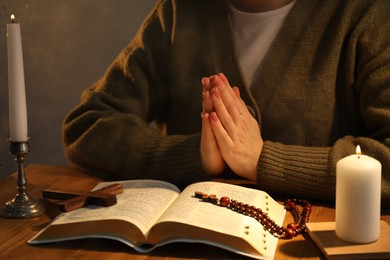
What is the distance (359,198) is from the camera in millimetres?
982

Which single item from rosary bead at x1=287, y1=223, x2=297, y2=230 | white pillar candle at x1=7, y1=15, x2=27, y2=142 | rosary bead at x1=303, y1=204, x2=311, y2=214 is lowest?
rosary bead at x1=303, y1=204, x2=311, y2=214

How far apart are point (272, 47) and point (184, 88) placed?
256mm

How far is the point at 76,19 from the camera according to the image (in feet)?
7.32

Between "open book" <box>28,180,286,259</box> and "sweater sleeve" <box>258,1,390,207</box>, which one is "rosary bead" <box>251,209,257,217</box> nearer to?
"open book" <box>28,180,286,259</box>

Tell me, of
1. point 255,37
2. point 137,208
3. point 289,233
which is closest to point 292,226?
point 289,233

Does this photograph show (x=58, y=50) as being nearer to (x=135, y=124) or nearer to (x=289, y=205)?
(x=135, y=124)

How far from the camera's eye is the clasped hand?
4.39ft

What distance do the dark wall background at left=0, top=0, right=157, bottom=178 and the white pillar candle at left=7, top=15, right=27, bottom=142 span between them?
3.47ft

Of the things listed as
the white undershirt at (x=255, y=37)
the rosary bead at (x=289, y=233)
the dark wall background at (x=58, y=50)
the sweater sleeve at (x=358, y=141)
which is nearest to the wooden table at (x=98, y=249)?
the rosary bead at (x=289, y=233)

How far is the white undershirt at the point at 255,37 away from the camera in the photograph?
1.59m

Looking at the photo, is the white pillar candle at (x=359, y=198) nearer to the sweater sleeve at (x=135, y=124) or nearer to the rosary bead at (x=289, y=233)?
the rosary bead at (x=289, y=233)

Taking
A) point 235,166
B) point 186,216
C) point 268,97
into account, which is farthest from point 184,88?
point 186,216

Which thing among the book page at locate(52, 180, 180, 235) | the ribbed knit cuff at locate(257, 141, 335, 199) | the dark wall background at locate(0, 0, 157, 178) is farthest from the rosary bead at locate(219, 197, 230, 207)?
the dark wall background at locate(0, 0, 157, 178)

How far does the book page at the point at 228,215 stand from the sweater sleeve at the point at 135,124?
0.77ft
